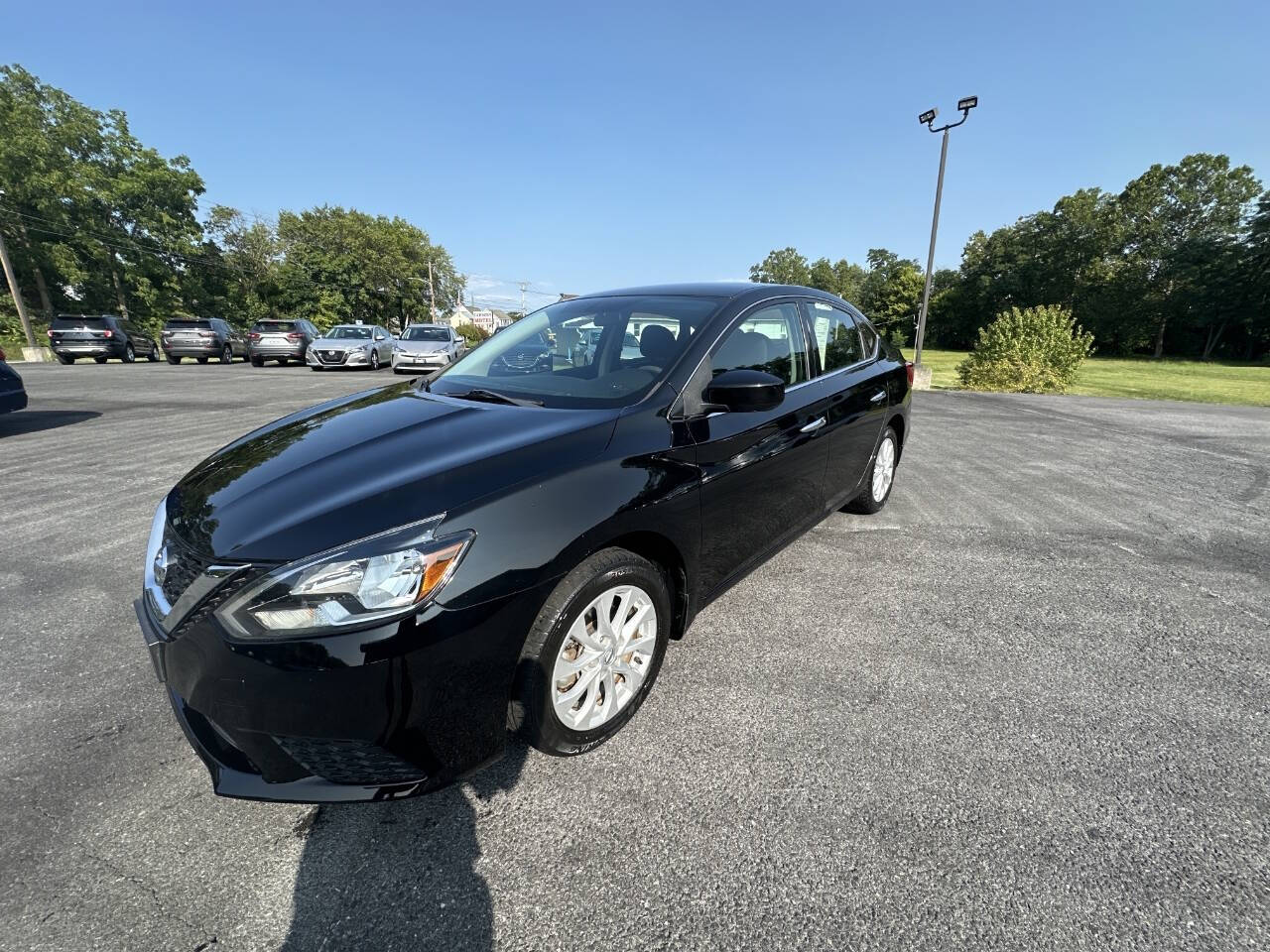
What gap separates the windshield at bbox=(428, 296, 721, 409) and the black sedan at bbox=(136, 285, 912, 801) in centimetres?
2

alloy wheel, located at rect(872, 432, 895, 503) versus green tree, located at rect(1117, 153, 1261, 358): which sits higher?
green tree, located at rect(1117, 153, 1261, 358)

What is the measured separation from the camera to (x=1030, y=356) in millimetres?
14977

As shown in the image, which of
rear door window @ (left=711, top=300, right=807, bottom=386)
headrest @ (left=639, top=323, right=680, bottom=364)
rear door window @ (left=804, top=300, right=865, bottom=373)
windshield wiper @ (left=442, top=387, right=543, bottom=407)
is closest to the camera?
windshield wiper @ (left=442, top=387, right=543, bottom=407)

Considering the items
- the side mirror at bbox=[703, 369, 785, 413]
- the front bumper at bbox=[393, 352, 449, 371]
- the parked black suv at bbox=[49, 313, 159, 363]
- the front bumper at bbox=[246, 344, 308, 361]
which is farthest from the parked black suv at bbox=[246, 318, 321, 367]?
the side mirror at bbox=[703, 369, 785, 413]

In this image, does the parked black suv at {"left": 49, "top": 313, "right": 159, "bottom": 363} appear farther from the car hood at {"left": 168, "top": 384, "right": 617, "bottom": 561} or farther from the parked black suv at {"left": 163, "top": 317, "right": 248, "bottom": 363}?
the car hood at {"left": 168, "top": 384, "right": 617, "bottom": 561}

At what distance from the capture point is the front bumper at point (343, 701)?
1433 mm

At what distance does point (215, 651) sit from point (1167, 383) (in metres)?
27.1

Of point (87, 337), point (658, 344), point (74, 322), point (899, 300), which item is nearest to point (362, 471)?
point (658, 344)

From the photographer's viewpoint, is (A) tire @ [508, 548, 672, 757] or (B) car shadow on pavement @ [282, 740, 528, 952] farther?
(A) tire @ [508, 548, 672, 757]

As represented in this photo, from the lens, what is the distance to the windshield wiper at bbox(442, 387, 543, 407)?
7.94 feet

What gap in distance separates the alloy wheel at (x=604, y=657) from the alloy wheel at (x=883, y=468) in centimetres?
287

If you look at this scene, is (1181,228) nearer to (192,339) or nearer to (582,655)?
(582,655)

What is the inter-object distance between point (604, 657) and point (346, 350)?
18999mm

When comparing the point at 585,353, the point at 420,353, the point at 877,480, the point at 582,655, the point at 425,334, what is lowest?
the point at 877,480
